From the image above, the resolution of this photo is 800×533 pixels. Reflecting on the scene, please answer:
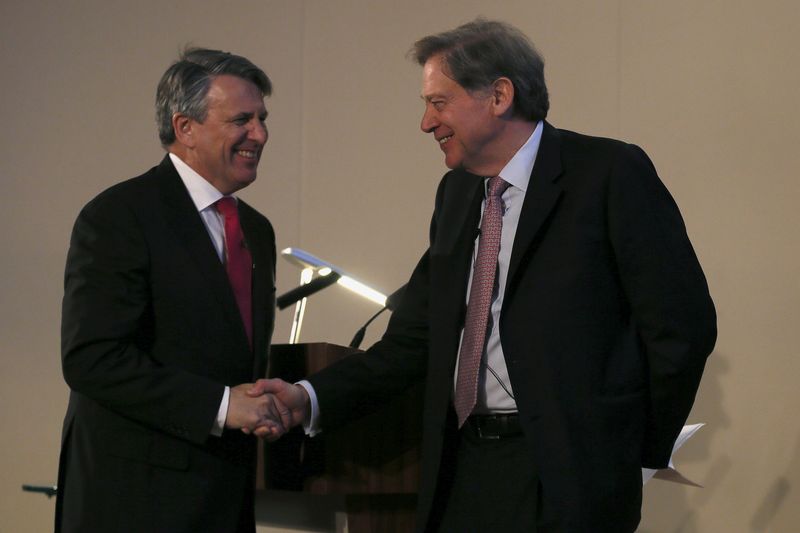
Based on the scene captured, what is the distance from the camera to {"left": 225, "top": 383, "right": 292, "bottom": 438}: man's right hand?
238cm

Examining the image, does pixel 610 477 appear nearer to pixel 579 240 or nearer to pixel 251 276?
pixel 579 240

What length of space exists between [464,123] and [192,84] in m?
0.69

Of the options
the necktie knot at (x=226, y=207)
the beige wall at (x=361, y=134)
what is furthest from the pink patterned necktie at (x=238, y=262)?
the beige wall at (x=361, y=134)

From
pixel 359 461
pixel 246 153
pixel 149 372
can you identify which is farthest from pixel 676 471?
pixel 149 372

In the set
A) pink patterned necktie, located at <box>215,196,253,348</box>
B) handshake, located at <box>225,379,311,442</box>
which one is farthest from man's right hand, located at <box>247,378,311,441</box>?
pink patterned necktie, located at <box>215,196,253,348</box>

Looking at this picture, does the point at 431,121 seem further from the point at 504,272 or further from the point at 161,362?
the point at 161,362

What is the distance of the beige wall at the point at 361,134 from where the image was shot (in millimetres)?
4285

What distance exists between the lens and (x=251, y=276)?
8.63 feet

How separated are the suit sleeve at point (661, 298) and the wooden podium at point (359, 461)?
66 cm

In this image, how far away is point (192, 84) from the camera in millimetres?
2760

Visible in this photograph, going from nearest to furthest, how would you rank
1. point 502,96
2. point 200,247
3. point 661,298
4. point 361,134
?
1. point 661,298
2. point 200,247
3. point 502,96
4. point 361,134

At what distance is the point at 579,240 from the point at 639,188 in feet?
0.55

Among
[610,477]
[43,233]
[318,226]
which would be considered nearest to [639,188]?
[610,477]

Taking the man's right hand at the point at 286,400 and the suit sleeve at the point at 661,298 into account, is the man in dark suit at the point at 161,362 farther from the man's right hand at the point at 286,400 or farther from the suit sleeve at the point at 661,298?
the suit sleeve at the point at 661,298
